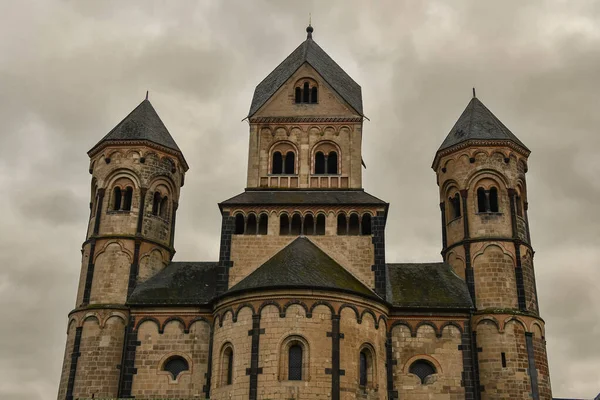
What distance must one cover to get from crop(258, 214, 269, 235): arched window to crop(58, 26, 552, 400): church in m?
0.07

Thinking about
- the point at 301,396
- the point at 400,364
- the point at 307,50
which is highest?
the point at 307,50

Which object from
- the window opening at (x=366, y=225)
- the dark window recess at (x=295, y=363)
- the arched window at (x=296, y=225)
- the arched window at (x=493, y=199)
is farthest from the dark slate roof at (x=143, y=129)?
the arched window at (x=493, y=199)

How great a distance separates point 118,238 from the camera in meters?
41.0

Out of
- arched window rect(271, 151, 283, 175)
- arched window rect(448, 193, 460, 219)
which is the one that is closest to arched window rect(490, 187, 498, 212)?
arched window rect(448, 193, 460, 219)

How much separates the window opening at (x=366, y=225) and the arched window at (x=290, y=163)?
6848mm

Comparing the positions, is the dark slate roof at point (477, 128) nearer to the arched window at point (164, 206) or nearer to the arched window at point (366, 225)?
the arched window at point (366, 225)

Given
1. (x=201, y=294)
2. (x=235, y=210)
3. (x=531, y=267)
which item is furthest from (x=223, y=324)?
(x=531, y=267)

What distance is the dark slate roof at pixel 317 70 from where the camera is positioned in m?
46.8

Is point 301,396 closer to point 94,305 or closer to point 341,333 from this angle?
point 341,333

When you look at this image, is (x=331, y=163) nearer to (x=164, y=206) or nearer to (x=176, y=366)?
(x=164, y=206)

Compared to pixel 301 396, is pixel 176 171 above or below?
above

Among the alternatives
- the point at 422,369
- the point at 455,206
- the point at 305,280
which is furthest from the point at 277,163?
the point at 422,369

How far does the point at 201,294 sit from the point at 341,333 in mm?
9887

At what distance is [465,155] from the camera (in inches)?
1713
